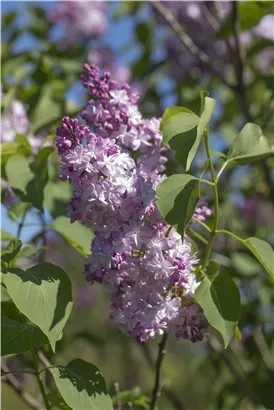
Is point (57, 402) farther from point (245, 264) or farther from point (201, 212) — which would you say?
point (245, 264)

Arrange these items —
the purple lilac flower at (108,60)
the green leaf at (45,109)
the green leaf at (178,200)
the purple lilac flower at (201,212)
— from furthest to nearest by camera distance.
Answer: the purple lilac flower at (108,60), the green leaf at (45,109), the purple lilac flower at (201,212), the green leaf at (178,200)

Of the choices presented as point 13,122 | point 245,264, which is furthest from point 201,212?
point 245,264

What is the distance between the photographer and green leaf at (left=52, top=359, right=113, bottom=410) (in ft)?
3.49

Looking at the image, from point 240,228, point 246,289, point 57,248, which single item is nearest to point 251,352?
point 246,289

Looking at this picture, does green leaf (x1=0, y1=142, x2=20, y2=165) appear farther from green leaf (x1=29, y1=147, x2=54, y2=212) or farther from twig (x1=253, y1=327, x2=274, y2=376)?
twig (x1=253, y1=327, x2=274, y2=376)

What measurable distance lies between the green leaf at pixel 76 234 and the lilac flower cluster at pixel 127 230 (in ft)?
0.73

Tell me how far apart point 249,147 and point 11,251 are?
1.77 feet

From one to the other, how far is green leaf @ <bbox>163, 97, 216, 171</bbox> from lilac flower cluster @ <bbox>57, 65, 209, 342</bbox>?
8cm

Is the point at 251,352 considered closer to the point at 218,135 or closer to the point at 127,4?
the point at 218,135

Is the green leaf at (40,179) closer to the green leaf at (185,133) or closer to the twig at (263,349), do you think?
the green leaf at (185,133)

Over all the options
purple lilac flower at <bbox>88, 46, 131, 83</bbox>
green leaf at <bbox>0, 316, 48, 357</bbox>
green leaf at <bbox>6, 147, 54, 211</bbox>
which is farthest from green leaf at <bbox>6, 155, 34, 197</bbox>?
purple lilac flower at <bbox>88, 46, 131, 83</bbox>

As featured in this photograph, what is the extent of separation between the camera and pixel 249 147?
1.22 meters

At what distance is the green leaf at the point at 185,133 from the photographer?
104 centimetres

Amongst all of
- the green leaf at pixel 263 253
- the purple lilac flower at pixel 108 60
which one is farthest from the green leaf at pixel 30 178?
the purple lilac flower at pixel 108 60
